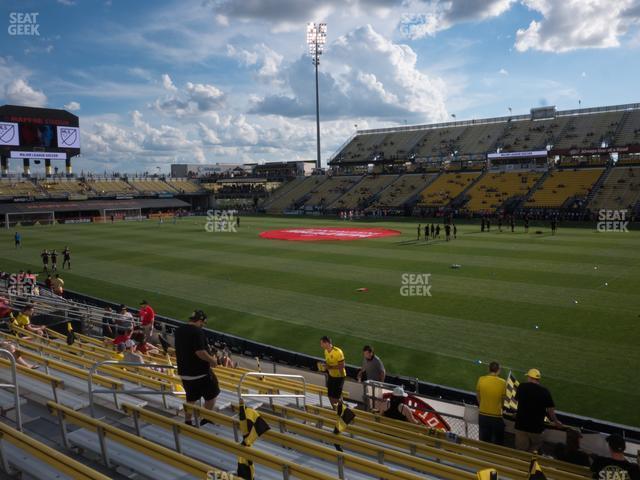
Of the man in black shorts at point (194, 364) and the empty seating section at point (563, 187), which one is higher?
the empty seating section at point (563, 187)

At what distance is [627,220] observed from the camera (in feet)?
155

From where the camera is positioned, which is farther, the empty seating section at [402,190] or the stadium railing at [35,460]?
the empty seating section at [402,190]

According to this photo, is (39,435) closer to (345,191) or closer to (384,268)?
(384,268)

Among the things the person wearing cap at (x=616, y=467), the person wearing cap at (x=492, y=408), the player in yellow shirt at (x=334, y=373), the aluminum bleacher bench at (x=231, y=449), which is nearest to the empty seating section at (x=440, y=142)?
the player in yellow shirt at (x=334, y=373)

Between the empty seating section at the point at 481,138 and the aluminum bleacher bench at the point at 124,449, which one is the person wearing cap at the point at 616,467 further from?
the empty seating section at the point at 481,138

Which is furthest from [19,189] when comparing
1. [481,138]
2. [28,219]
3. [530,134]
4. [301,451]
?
[301,451]

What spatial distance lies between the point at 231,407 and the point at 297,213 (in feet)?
232

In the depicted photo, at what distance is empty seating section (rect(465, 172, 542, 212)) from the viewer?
59.6 m

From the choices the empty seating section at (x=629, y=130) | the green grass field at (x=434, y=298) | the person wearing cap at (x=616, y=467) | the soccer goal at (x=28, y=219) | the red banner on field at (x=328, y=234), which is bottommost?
the green grass field at (x=434, y=298)

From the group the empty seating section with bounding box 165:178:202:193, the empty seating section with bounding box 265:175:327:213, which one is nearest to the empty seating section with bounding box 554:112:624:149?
the empty seating section with bounding box 265:175:327:213

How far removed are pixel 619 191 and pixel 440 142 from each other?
3244 cm

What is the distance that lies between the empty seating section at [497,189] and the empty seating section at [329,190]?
22.6 meters

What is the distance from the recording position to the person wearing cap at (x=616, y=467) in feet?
→ 16.4

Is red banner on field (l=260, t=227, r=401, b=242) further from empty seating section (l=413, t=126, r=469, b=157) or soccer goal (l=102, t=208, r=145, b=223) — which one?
empty seating section (l=413, t=126, r=469, b=157)
